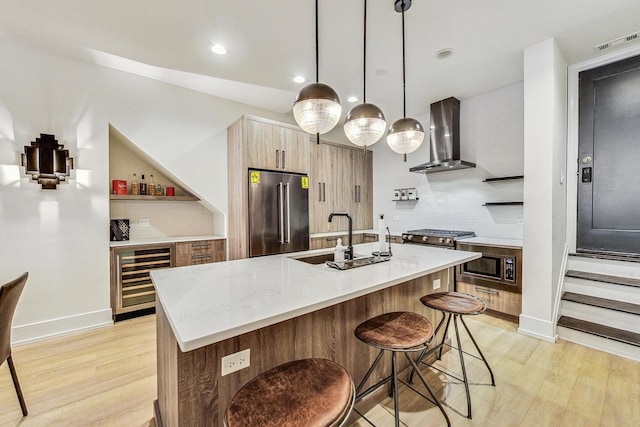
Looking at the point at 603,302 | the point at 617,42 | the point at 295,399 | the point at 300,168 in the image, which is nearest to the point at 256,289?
the point at 295,399

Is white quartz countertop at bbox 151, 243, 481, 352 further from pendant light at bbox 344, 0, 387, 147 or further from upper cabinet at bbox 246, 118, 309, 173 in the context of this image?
upper cabinet at bbox 246, 118, 309, 173

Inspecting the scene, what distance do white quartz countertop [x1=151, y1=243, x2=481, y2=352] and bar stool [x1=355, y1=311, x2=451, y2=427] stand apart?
0.27m

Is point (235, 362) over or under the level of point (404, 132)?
under

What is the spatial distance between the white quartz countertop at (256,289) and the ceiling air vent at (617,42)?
8.87 ft

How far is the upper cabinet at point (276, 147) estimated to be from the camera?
3553 mm

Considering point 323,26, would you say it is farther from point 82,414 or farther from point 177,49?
point 82,414

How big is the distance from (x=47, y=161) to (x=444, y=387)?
4158 mm

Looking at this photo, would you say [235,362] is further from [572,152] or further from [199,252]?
[572,152]

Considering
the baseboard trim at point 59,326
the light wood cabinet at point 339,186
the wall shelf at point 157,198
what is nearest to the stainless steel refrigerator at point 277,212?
the light wood cabinet at point 339,186

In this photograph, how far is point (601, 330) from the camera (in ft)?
8.09

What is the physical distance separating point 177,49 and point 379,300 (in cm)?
Answer: 302

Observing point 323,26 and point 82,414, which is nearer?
point 82,414

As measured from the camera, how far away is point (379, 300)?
72.3 inches

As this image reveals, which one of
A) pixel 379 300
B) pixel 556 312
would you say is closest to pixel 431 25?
pixel 379 300
